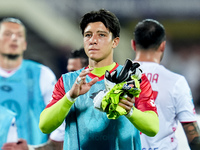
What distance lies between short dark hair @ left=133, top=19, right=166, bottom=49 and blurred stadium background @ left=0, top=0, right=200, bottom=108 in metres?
3.56

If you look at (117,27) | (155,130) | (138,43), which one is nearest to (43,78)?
(138,43)

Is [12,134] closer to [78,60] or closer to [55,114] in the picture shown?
[78,60]

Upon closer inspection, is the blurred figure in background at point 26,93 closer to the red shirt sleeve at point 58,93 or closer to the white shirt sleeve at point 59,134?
the white shirt sleeve at point 59,134

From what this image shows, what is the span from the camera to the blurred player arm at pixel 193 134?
2830 mm

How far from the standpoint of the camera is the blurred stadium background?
6.89 meters

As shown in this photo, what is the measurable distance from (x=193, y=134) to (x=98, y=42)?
1279 mm

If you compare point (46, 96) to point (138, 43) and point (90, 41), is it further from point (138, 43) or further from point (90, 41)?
point (90, 41)

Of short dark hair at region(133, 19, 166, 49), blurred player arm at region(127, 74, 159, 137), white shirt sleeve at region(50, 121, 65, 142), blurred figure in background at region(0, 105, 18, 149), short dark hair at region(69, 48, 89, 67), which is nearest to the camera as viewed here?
blurred player arm at region(127, 74, 159, 137)

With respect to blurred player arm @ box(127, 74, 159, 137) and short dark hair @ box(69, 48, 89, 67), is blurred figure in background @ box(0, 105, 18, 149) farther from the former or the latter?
blurred player arm @ box(127, 74, 159, 137)

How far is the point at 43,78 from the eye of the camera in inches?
173

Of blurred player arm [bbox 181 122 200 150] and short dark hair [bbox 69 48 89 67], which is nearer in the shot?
blurred player arm [bbox 181 122 200 150]

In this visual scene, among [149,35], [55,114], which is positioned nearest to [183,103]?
[149,35]

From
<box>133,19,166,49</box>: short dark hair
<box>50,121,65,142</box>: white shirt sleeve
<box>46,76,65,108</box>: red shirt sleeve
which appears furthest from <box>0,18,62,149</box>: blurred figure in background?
<box>46,76,65,108</box>: red shirt sleeve

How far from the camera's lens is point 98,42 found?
6.37 feet
